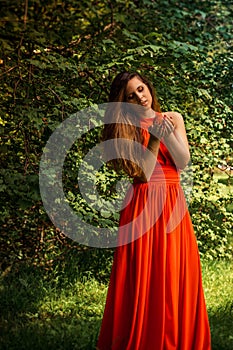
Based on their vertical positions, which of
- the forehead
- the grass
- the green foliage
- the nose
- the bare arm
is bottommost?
the grass

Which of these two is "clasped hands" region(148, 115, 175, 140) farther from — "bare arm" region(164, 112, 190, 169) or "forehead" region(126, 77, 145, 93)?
"forehead" region(126, 77, 145, 93)

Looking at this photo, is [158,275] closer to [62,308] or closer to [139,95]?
[139,95]

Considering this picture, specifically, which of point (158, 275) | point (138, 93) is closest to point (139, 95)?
point (138, 93)

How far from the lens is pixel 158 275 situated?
345 centimetres

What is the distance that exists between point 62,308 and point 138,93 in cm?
252

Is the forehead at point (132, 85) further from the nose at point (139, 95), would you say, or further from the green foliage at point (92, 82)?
the green foliage at point (92, 82)

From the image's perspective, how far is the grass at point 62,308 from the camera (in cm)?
412

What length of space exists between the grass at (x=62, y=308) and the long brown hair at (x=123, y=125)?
134 centimetres

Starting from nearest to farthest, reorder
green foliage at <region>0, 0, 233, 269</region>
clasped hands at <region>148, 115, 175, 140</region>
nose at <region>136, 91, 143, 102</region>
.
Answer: clasped hands at <region>148, 115, 175, 140</region> < nose at <region>136, 91, 143, 102</region> < green foliage at <region>0, 0, 233, 269</region>

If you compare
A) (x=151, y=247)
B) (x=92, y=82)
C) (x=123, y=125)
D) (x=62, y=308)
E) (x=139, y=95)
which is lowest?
(x=62, y=308)

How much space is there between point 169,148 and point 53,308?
7.99 ft

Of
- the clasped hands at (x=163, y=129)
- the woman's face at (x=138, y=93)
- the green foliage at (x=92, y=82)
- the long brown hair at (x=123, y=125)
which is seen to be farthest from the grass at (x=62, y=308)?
the woman's face at (x=138, y=93)

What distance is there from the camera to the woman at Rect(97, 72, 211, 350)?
3.43 meters

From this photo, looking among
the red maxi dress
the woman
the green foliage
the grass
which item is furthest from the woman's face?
the grass
